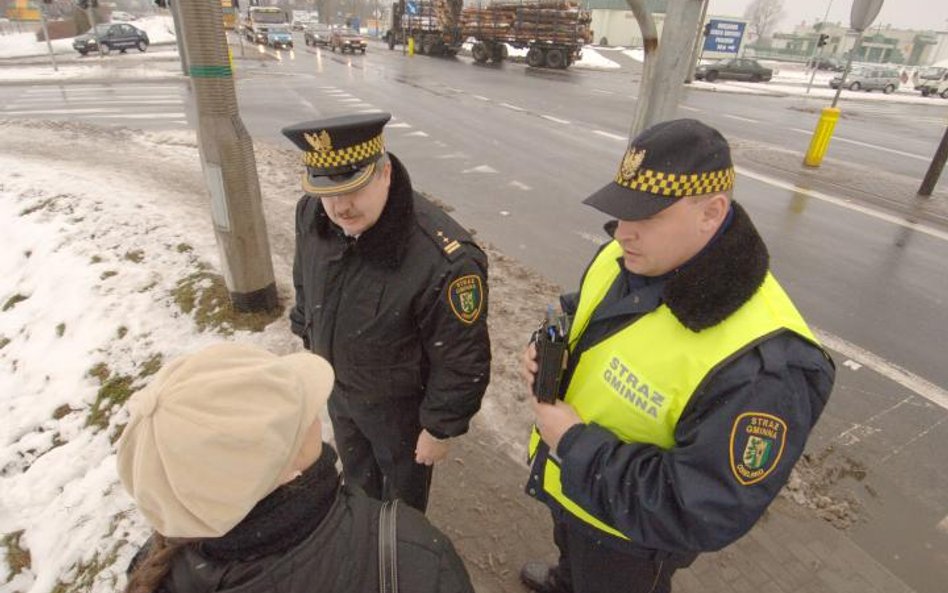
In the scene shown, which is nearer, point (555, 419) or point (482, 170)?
point (555, 419)

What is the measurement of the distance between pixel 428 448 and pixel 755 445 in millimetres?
1287

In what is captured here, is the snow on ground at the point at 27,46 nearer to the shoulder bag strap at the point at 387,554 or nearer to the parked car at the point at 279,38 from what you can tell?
the parked car at the point at 279,38

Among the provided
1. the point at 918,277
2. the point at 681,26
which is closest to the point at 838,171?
the point at 918,277

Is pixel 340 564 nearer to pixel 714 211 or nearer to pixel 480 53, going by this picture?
pixel 714 211

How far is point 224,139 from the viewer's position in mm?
3656

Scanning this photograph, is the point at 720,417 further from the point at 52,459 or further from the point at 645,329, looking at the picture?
the point at 52,459

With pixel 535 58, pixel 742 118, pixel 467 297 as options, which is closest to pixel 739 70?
pixel 535 58

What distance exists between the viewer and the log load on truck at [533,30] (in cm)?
2689

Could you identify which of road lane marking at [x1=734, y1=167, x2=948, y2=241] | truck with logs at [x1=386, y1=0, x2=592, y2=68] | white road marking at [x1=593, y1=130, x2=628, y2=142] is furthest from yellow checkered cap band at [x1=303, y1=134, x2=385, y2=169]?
truck with logs at [x1=386, y1=0, x2=592, y2=68]

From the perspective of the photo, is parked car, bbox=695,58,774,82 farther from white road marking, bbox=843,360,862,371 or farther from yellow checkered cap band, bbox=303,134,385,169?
yellow checkered cap band, bbox=303,134,385,169

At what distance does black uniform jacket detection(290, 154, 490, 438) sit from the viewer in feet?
6.53

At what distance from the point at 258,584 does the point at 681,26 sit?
3474 mm

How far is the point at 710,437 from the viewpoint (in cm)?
132

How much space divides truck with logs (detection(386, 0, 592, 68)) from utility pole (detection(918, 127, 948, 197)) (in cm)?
2117
